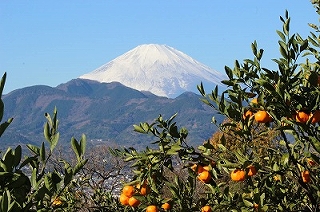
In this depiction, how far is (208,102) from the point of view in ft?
14.5

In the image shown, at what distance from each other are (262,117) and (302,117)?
0.95 ft

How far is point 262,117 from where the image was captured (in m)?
4.02

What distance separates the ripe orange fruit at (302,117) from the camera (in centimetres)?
383

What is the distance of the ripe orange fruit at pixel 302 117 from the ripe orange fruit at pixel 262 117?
22 cm

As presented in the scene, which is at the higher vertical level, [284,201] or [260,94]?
[260,94]

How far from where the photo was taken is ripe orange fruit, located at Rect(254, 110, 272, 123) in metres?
4.02

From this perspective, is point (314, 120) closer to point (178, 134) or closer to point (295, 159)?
point (295, 159)

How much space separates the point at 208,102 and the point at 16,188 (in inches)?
103

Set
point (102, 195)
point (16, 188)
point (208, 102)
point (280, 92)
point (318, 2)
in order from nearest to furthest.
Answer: point (16, 188) < point (280, 92) < point (208, 102) < point (318, 2) < point (102, 195)

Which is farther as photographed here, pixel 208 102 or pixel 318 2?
pixel 318 2

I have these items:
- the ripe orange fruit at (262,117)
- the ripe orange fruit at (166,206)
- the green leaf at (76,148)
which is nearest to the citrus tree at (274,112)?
the ripe orange fruit at (262,117)

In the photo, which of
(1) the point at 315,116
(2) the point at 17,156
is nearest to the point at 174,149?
(1) the point at 315,116

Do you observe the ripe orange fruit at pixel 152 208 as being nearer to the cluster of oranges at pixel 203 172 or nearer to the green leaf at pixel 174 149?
Result: the cluster of oranges at pixel 203 172

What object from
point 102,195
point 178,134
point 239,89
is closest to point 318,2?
point 239,89
